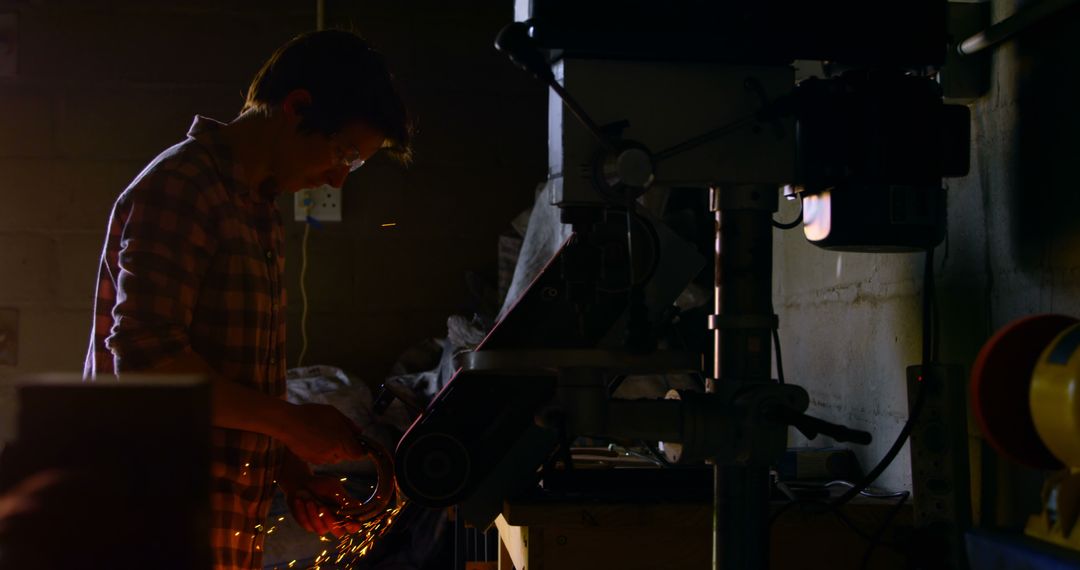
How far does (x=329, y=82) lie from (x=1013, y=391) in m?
1.06

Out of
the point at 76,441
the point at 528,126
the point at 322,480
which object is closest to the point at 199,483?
the point at 76,441

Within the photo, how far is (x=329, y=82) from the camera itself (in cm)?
143

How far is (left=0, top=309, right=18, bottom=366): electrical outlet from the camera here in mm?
2777

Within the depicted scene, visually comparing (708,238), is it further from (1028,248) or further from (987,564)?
(987,564)

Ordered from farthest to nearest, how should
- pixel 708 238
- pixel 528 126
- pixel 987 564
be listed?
pixel 528 126
pixel 708 238
pixel 987 564

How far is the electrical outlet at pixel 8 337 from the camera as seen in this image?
109 inches

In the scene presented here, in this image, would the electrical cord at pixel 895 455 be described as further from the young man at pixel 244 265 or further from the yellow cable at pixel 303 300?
the yellow cable at pixel 303 300

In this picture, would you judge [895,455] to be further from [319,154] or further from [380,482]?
[319,154]

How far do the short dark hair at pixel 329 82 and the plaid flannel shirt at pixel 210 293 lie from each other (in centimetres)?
11

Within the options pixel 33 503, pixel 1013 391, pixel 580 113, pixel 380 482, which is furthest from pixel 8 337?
pixel 33 503

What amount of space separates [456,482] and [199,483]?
890 millimetres

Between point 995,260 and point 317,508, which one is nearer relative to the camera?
point 995,260

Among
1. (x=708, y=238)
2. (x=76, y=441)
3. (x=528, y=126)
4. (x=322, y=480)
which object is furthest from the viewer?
(x=528, y=126)

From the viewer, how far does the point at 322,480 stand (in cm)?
161
